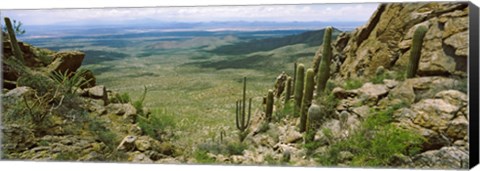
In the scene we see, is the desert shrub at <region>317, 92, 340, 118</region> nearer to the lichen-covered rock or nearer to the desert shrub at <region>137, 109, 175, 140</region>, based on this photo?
the desert shrub at <region>137, 109, 175, 140</region>

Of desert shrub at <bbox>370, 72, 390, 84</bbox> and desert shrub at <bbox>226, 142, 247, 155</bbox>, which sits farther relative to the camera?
desert shrub at <bbox>226, 142, 247, 155</bbox>

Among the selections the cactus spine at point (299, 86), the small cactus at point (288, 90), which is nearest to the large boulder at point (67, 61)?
the small cactus at point (288, 90)

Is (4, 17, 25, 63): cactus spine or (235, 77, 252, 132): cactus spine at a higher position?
(4, 17, 25, 63): cactus spine

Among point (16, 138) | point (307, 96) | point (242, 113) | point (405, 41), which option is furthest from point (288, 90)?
point (16, 138)

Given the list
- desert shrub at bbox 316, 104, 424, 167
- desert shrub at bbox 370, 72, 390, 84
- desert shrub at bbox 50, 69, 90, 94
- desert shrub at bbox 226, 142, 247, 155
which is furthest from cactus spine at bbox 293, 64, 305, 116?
desert shrub at bbox 50, 69, 90, 94

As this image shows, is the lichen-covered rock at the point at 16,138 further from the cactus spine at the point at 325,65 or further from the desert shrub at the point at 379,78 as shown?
the desert shrub at the point at 379,78

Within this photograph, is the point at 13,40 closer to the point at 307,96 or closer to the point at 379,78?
the point at 307,96
